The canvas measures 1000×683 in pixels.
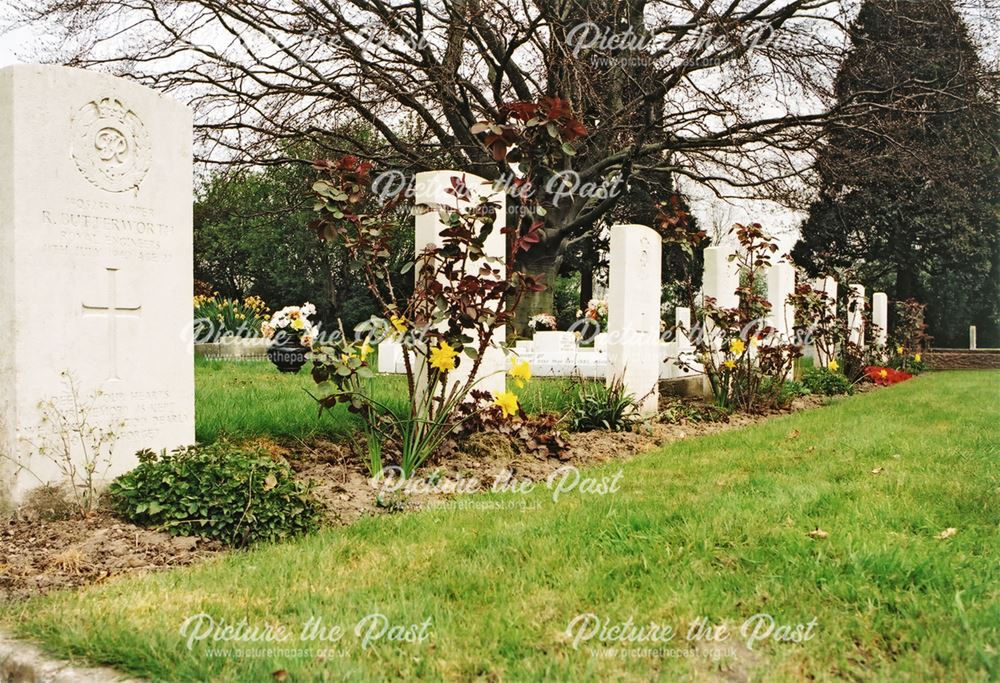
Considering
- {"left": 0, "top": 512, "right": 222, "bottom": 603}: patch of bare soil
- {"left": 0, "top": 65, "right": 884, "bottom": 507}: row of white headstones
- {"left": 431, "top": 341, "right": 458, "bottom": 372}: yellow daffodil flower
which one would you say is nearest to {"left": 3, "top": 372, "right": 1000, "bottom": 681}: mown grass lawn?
{"left": 0, "top": 512, "right": 222, "bottom": 603}: patch of bare soil

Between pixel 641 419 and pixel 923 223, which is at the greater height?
pixel 923 223

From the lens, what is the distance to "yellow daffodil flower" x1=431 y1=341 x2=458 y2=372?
16.4 ft

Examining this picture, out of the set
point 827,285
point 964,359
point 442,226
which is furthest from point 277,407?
point 964,359

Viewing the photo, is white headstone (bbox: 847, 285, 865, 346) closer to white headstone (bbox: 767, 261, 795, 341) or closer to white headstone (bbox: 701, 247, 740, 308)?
white headstone (bbox: 767, 261, 795, 341)

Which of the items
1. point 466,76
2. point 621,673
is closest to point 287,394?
point 621,673

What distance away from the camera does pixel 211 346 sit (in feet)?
49.1

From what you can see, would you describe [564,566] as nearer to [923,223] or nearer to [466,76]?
[466,76]

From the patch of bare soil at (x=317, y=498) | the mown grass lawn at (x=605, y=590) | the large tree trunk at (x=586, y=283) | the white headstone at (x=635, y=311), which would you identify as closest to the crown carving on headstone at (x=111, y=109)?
the patch of bare soil at (x=317, y=498)

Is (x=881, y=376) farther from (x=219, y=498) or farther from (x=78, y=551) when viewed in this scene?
(x=78, y=551)


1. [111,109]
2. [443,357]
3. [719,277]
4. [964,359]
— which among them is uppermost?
[111,109]

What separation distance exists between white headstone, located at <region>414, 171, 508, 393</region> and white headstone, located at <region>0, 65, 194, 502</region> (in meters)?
1.65

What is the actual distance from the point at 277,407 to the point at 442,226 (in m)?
2.09

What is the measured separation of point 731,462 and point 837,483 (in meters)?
0.96

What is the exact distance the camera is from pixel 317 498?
4.30m
